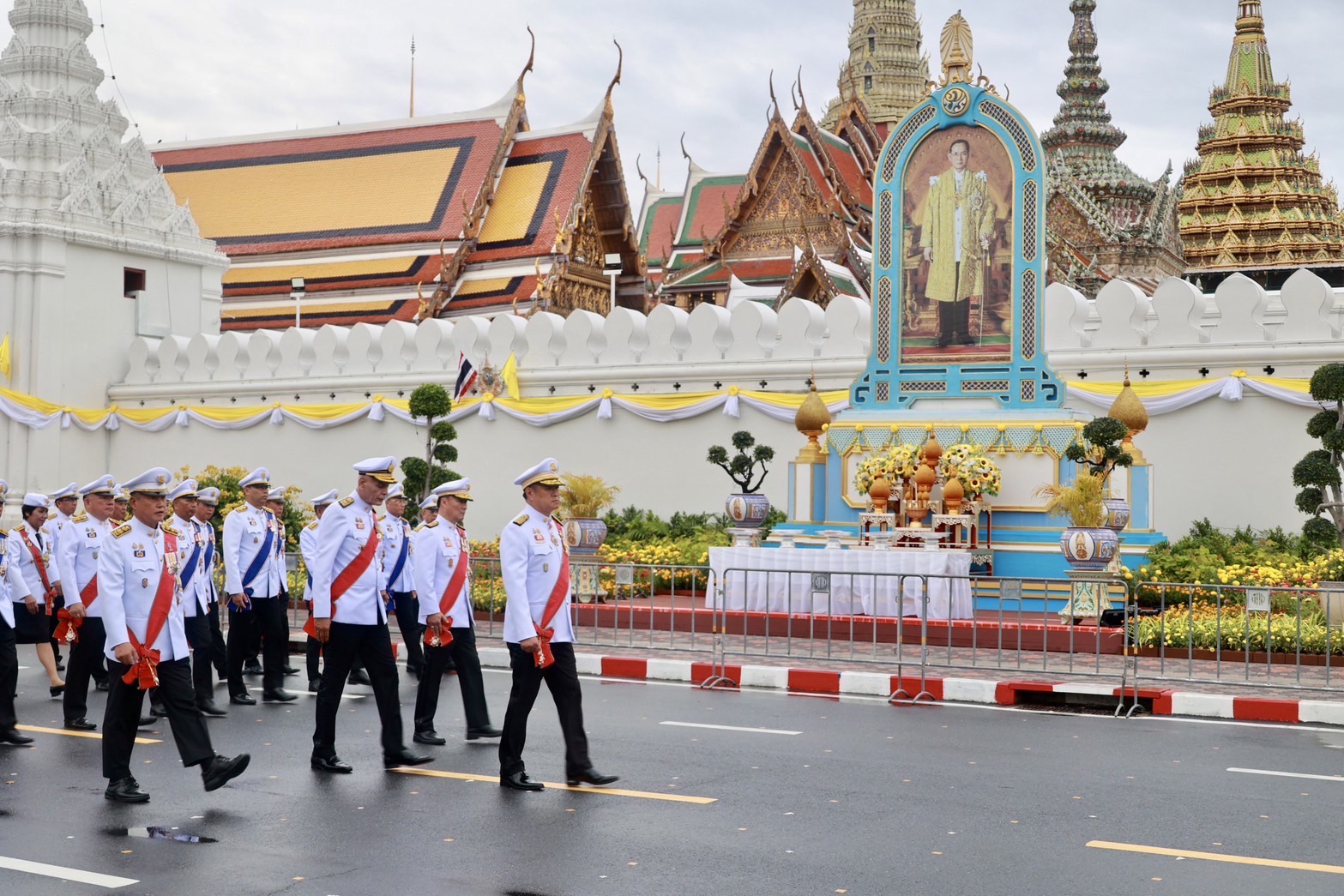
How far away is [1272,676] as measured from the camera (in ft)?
39.4

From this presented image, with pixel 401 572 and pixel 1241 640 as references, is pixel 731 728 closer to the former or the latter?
pixel 401 572

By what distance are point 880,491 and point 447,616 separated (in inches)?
295

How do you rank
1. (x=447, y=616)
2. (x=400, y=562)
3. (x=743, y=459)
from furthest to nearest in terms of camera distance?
(x=743, y=459), (x=400, y=562), (x=447, y=616)

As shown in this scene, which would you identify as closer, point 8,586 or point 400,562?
point 8,586

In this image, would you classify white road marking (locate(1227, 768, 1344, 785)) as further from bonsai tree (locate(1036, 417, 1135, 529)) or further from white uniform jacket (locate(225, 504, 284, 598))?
white uniform jacket (locate(225, 504, 284, 598))

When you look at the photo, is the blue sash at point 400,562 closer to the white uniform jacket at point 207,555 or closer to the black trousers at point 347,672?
the white uniform jacket at point 207,555

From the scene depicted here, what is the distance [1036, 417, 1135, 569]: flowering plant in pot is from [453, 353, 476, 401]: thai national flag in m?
9.99

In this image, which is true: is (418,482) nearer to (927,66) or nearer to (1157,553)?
(1157,553)

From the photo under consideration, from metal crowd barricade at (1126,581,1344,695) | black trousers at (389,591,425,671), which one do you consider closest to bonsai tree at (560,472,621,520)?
black trousers at (389,591,425,671)

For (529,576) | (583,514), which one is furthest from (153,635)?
(583,514)

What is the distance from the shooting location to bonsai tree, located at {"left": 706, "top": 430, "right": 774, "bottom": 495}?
65.7 ft

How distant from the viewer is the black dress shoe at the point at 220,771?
732 cm

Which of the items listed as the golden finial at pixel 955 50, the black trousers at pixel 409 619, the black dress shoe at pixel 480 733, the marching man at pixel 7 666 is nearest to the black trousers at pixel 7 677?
the marching man at pixel 7 666

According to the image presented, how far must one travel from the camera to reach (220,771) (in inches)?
289
